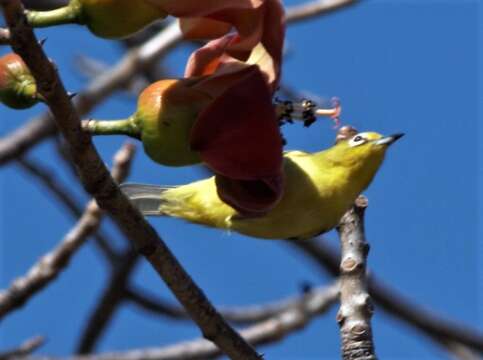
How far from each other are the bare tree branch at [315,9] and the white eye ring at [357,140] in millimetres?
1213

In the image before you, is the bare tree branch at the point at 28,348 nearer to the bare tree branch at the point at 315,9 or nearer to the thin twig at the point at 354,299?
the thin twig at the point at 354,299

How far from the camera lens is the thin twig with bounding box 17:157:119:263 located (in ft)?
15.8

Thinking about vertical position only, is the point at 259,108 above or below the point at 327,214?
above

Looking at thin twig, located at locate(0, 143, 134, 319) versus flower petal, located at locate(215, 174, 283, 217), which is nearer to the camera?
flower petal, located at locate(215, 174, 283, 217)

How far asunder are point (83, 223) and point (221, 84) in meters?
1.53

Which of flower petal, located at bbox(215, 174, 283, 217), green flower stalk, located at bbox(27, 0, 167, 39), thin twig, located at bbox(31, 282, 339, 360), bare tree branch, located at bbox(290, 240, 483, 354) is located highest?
green flower stalk, located at bbox(27, 0, 167, 39)

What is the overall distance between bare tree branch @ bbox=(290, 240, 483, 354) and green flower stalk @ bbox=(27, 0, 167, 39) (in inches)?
172

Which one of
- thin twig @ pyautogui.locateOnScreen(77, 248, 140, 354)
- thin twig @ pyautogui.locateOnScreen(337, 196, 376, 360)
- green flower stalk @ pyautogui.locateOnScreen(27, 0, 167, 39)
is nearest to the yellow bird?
thin twig @ pyautogui.locateOnScreen(337, 196, 376, 360)

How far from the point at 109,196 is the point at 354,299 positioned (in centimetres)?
86

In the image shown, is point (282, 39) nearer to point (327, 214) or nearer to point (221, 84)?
point (221, 84)

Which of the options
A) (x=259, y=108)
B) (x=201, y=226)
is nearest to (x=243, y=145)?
(x=259, y=108)

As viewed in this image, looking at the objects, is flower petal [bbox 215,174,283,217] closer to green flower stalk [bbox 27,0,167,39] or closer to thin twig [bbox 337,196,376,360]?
green flower stalk [bbox 27,0,167,39]

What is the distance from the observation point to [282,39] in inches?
74.9

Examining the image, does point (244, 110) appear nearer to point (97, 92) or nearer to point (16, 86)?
point (16, 86)
